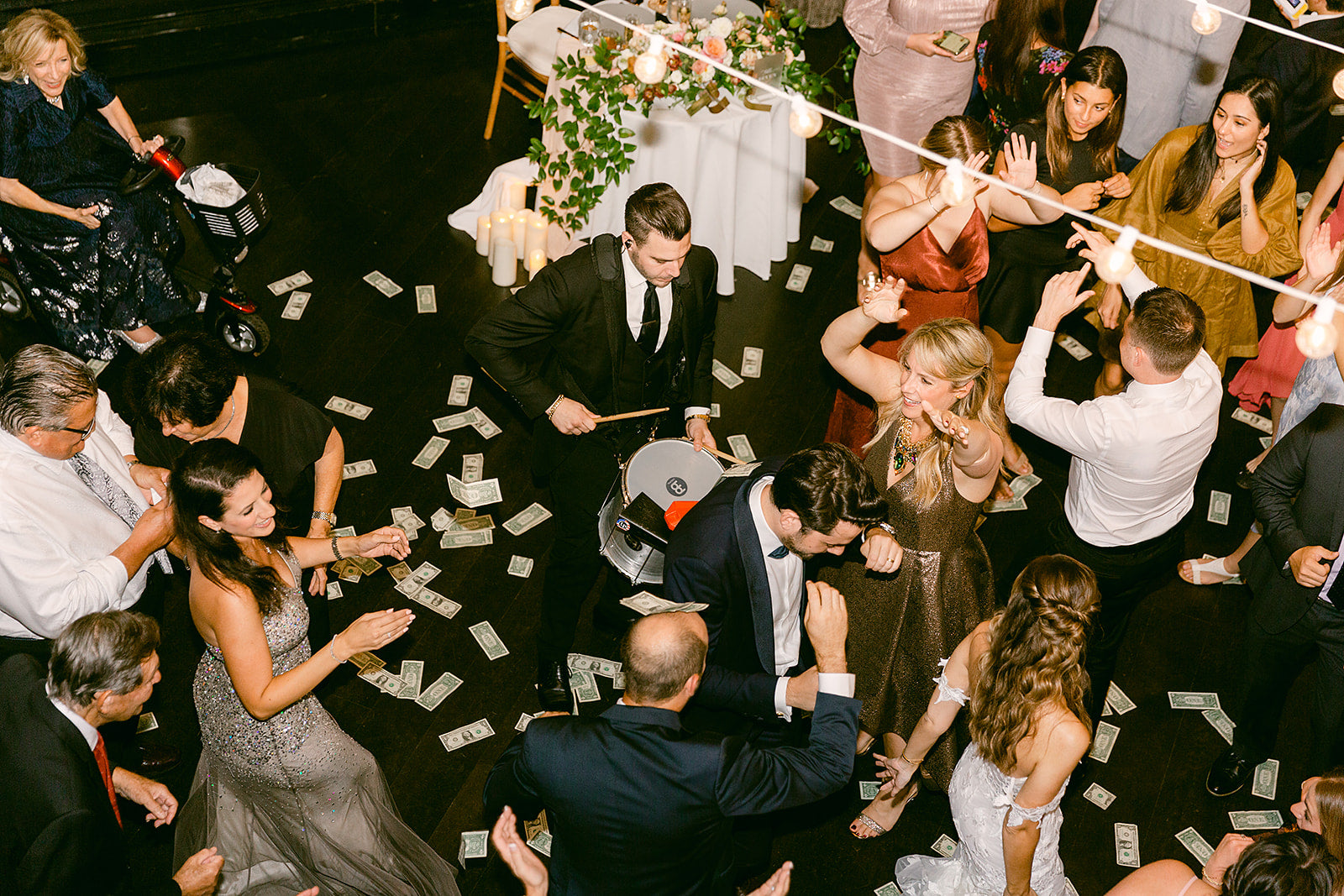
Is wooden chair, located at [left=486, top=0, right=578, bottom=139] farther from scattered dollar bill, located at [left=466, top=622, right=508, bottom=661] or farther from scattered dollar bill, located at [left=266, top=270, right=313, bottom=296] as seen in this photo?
scattered dollar bill, located at [left=466, top=622, right=508, bottom=661]

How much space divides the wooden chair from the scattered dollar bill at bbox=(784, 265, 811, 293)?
5.09 ft

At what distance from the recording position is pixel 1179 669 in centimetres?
426

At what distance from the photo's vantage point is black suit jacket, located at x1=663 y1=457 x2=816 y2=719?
299cm

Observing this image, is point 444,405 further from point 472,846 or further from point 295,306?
point 472,846

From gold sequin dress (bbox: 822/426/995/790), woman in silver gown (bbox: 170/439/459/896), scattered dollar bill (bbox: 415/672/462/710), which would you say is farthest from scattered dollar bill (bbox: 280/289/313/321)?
gold sequin dress (bbox: 822/426/995/790)

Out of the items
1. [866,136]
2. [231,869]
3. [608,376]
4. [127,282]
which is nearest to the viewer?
[231,869]

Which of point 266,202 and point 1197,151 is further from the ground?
point 1197,151

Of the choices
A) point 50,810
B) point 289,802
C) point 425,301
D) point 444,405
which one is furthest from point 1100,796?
point 425,301

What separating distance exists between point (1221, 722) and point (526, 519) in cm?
275

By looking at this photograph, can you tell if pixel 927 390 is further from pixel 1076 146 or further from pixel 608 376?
pixel 1076 146

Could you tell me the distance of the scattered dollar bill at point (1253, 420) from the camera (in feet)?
16.7

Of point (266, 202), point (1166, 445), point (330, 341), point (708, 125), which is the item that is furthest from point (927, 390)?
point (266, 202)

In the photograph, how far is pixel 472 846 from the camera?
359 centimetres

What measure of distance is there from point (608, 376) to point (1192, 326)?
5.84 feet
